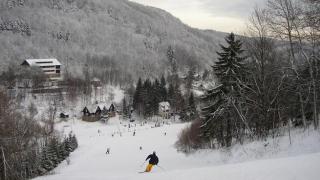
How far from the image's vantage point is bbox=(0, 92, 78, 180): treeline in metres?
20.1

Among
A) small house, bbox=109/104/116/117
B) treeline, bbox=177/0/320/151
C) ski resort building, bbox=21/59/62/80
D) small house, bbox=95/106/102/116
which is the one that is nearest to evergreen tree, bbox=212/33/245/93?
treeline, bbox=177/0/320/151

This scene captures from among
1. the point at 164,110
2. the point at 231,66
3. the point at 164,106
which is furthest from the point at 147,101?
the point at 231,66

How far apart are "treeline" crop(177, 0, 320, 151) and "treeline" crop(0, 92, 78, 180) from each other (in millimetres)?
15563

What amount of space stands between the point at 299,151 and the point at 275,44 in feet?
28.9

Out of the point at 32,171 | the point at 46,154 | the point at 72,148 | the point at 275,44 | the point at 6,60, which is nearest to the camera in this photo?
the point at 275,44

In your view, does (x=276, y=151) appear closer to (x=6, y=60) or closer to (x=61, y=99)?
(x=61, y=99)

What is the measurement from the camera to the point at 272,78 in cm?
2339

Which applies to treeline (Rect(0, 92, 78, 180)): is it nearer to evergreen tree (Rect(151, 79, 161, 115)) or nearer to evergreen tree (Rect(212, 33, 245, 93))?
evergreen tree (Rect(212, 33, 245, 93))

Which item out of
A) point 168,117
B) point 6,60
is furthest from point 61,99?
point 6,60

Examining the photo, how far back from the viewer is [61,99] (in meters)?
94.0

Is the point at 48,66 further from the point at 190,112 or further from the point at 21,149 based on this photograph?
the point at 21,149

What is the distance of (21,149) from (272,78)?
19705 mm

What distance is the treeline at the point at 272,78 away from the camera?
18875mm

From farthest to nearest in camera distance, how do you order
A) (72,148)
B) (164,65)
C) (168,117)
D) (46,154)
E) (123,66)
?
1. (164,65)
2. (123,66)
3. (168,117)
4. (72,148)
5. (46,154)
